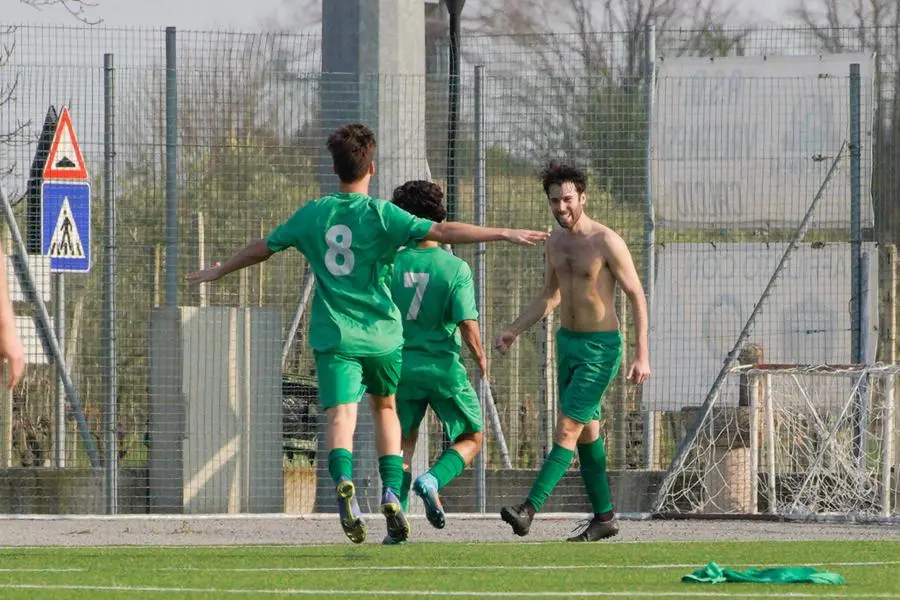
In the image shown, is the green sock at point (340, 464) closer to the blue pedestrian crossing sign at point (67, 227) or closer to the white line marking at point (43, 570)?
the white line marking at point (43, 570)

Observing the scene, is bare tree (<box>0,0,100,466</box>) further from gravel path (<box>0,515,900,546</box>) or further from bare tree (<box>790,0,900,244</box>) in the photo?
bare tree (<box>790,0,900,244</box>)

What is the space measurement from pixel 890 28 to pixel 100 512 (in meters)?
6.79

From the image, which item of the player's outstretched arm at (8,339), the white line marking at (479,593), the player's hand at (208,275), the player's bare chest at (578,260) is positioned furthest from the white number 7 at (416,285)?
the player's outstretched arm at (8,339)

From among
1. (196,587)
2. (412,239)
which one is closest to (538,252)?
(412,239)

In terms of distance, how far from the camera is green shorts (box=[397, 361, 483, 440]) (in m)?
9.82

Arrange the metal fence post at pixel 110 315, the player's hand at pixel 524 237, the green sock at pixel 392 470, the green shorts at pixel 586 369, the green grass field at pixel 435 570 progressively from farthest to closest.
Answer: the metal fence post at pixel 110 315
the green shorts at pixel 586 369
the green sock at pixel 392 470
the player's hand at pixel 524 237
the green grass field at pixel 435 570

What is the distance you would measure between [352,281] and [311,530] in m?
3.39

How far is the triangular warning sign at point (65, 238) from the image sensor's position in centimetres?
1295

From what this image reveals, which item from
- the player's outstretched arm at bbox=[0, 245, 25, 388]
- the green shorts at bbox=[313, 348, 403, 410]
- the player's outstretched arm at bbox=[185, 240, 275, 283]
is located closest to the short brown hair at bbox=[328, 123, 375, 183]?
the player's outstretched arm at bbox=[185, 240, 275, 283]

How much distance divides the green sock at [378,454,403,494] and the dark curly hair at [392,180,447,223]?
56.4 inches

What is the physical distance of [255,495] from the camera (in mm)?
13008

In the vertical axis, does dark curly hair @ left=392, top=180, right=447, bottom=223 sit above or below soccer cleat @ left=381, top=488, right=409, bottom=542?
above

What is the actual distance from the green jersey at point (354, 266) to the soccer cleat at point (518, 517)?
1257 mm

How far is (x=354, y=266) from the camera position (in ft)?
28.5
